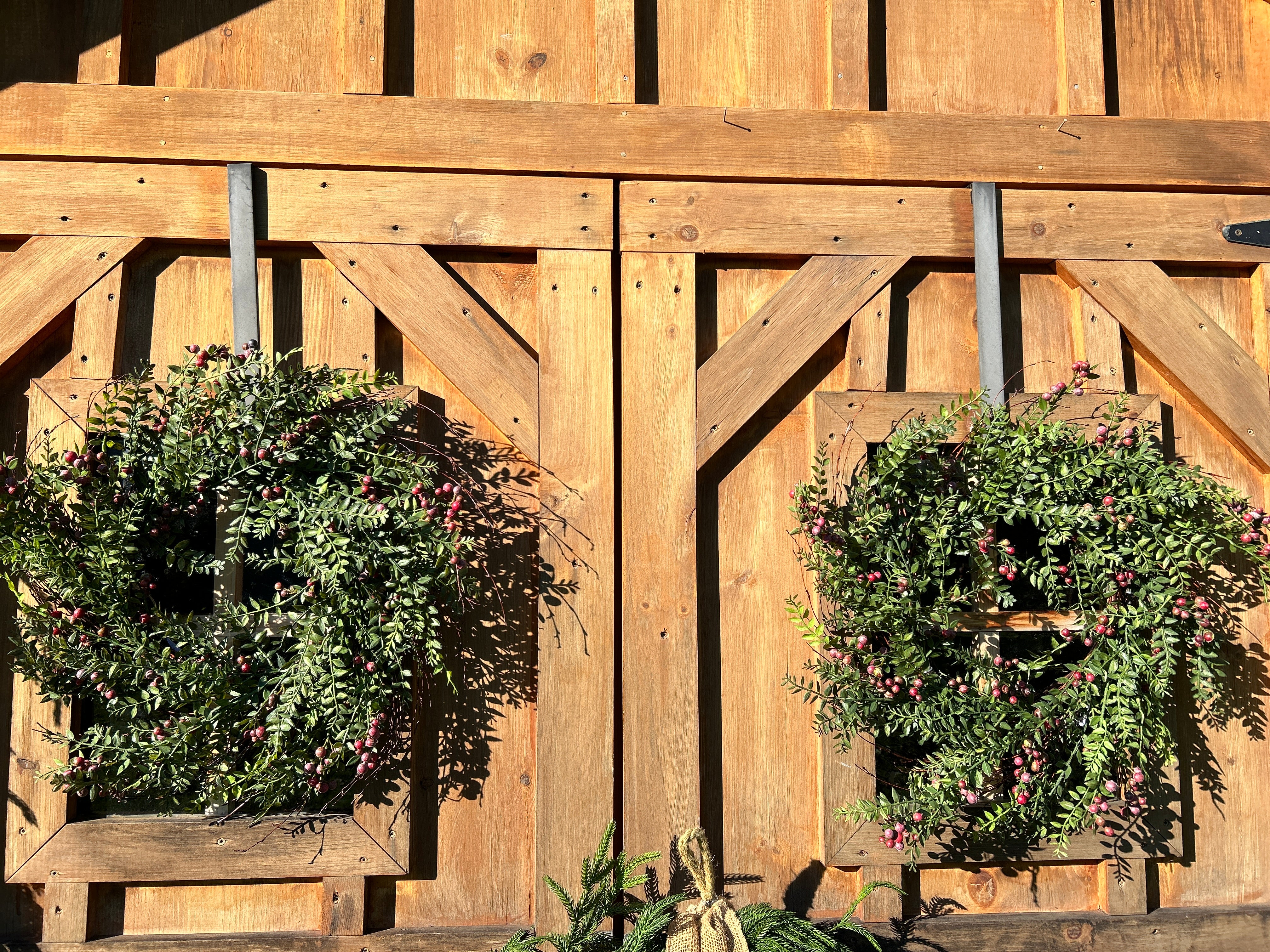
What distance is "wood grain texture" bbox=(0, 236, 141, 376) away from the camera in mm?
2758

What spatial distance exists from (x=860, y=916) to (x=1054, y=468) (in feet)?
4.75

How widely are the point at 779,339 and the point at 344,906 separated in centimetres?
211

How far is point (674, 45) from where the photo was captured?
120 inches

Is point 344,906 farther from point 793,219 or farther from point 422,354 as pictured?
point 793,219

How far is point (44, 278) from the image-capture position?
2.77 meters

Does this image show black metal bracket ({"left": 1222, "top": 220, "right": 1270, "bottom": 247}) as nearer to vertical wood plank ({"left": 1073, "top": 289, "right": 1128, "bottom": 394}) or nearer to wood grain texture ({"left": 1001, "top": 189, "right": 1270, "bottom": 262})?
wood grain texture ({"left": 1001, "top": 189, "right": 1270, "bottom": 262})

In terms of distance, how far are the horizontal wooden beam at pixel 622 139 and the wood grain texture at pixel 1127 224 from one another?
6 centimetres

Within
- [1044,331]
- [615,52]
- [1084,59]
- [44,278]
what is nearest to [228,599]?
[44,278]

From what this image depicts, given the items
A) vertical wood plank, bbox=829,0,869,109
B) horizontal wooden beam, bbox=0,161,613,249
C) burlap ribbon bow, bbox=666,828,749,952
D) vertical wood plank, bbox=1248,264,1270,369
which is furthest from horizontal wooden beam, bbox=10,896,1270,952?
vertical wood plank, bbox=829,0,869,109

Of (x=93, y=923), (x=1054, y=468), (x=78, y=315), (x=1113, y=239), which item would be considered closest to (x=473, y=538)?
(x=78, y=315)

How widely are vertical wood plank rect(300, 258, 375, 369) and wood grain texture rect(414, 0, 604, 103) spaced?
2.31 ft

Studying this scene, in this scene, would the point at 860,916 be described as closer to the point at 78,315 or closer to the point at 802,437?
the point at 802,437

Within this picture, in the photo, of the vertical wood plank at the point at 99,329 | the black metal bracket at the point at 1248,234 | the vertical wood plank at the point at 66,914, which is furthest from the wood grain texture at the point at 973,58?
the vertical wood plank at the point at 66,914

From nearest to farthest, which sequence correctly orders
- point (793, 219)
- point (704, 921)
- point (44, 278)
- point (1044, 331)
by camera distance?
point (704, 921), point (44, 278), point (793, 219), point (1044, 331)
